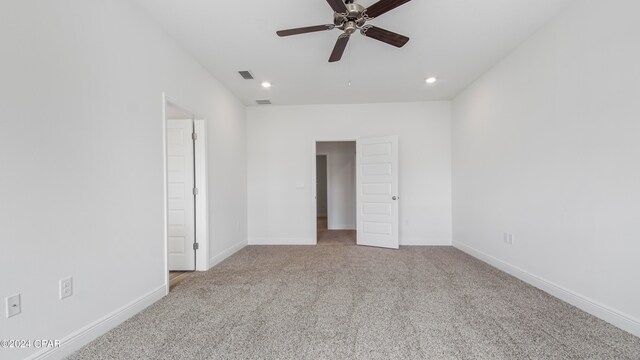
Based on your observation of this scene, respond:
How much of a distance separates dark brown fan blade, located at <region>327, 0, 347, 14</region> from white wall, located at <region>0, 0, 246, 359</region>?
5.57 feet

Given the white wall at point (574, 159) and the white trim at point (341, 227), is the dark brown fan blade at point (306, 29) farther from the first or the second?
the white trim at point (341, 227)

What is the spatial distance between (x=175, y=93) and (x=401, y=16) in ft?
7.77

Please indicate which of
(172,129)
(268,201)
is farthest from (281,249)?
(172,129)

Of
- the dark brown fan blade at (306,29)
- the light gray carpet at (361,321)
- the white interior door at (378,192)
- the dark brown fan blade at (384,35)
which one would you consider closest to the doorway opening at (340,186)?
the white interior door at (378,192)

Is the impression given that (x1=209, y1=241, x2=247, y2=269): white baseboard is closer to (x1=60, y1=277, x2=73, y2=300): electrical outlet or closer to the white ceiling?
(x1=60, y1=277, x2=73, y2=300): electrical outlet

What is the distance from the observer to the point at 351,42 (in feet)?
9.14

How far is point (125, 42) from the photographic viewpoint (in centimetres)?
212

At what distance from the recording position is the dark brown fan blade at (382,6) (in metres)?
1.78

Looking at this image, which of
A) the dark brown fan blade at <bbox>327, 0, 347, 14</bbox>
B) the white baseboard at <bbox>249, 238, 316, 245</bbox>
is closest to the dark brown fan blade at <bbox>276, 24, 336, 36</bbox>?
the dark brown fan blade at <bbox>327, 0, 347, 14</bbox>

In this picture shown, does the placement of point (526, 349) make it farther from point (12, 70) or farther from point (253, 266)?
point (12, 70)

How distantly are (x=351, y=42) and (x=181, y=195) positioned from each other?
2761 mm

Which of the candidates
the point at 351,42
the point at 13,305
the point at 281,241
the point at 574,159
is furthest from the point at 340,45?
the point at 281,241

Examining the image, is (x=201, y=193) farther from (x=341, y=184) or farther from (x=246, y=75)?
(x=341, y=184)

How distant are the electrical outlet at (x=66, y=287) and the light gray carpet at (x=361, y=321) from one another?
40 centimetres
